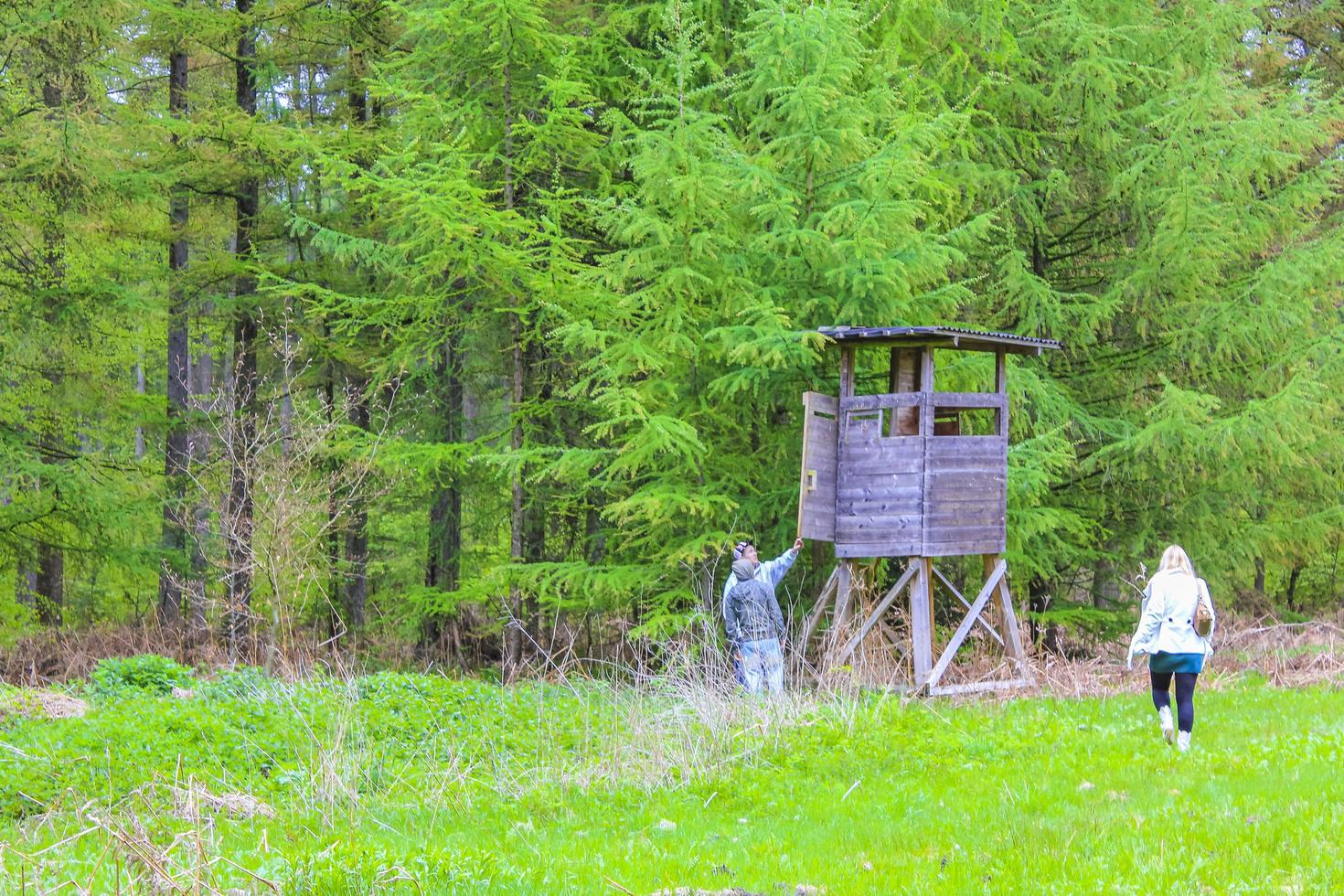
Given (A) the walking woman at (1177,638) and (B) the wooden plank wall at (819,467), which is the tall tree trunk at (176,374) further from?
(A) the walking woman at (1177,638)

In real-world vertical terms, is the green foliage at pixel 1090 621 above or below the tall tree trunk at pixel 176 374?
below

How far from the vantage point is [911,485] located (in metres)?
14.4

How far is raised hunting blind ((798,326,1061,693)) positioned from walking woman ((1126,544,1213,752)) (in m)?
3.82

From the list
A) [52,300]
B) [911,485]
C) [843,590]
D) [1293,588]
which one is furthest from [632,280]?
[1293,588]

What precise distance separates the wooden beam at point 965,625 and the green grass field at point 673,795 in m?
1.04

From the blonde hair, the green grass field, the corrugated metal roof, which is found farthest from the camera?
the corrugated metal roof

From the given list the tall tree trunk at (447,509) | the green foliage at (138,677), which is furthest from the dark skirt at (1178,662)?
the tall tree trunk at (447,509)

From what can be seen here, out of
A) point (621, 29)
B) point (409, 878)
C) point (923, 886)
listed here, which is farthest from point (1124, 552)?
point (409, 878)

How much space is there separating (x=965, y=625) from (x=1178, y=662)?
14.1ft

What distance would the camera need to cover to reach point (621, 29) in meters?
19.0

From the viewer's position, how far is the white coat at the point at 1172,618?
33.3 feet

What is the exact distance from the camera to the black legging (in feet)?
32.6

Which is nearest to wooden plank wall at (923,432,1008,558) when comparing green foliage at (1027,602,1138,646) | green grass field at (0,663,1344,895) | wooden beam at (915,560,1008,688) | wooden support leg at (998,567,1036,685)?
wooden beam at (915,560,1008,688)

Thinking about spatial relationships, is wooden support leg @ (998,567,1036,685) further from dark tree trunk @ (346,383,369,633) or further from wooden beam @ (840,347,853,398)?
dark tree trunk @ (346,383,369,633)
